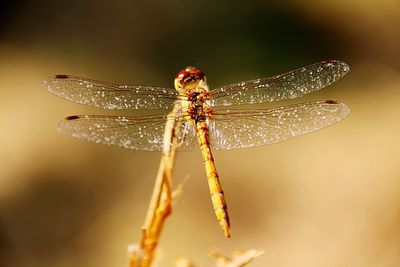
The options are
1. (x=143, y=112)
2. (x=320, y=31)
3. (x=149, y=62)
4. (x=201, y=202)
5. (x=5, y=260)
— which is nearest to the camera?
(x=5, y=260)

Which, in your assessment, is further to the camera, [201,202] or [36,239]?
[201,202]

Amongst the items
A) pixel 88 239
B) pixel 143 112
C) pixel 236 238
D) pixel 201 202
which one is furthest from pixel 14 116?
pixel 236 238

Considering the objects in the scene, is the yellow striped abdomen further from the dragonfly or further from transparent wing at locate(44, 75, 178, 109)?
transparent wing at locate(44, 75, 178, 109)

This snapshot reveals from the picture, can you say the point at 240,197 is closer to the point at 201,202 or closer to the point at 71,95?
the point at 201,202

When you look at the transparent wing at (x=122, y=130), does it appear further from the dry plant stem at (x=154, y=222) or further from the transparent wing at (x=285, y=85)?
the dry plant stem at (x=154, y=222)

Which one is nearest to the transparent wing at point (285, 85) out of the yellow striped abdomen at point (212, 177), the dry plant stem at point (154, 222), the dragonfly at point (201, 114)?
the dragonfly at point (201, 114)

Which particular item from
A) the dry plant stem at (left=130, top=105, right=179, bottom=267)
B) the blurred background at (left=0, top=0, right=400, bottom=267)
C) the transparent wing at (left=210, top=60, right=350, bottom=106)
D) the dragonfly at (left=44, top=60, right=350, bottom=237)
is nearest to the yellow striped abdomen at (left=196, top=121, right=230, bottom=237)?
the dragonfly at (left=44, top=60, right=350, bottom=237)

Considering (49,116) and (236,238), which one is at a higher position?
(49,116)

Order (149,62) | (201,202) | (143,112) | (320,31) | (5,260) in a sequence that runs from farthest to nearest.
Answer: (320,31), (149,62), (143,112), (201,202), (5,260)

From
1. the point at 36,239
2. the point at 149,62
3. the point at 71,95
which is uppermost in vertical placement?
the point at 149,62
